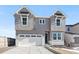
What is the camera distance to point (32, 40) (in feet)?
31.4

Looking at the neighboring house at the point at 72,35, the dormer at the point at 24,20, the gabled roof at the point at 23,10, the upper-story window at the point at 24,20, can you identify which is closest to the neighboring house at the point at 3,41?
the dormer at the point at 24,20

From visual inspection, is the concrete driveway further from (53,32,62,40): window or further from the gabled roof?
the gabled roof

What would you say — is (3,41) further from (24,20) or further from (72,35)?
(72,35)

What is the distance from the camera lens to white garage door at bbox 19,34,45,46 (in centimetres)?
952

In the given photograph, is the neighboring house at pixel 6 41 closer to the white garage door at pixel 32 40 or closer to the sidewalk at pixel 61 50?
the white garage door at pixel 32 40

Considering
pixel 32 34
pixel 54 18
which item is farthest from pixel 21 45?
pixel 54 18

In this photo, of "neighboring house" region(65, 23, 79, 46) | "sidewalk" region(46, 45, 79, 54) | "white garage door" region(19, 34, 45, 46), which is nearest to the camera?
"sidewalk" region(46, 45, 79, 54)

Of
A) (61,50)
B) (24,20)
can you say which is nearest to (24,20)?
(24,20)

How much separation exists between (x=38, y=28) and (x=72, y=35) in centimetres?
78

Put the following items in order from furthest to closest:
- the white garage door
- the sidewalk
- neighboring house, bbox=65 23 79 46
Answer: the white garage door, neighboring house, bbox=65 23 79 46, the sidewalk

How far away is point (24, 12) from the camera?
30.8 ft

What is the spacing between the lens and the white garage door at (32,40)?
952cm

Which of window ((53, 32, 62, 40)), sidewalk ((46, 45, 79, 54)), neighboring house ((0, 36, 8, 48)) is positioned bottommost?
sidewalk ((46, 45, 79, 54))

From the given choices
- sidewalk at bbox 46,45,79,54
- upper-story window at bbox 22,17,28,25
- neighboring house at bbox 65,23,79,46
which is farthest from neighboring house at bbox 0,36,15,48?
neighboring house at bbox 65,23,79,46
